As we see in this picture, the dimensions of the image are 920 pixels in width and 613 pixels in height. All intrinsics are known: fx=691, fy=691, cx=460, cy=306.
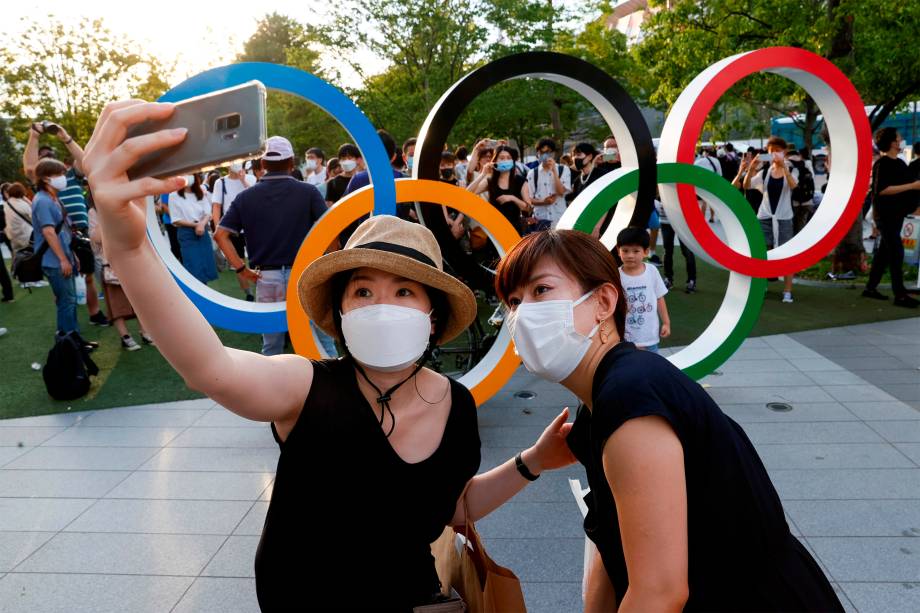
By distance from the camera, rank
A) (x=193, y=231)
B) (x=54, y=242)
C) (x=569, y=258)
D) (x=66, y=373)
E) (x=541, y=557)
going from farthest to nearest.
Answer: (x=193, y=231)
(x=54, y=242)
(x=66, y=373)
(x=541, y=557)
(x=569, y=258)

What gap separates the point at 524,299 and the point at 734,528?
2.45ft

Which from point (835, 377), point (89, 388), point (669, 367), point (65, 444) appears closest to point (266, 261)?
point (65, 444)

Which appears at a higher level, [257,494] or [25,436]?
[257,494]

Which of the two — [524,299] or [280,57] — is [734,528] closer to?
[524,299]

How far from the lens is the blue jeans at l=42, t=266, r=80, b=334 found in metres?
7.32

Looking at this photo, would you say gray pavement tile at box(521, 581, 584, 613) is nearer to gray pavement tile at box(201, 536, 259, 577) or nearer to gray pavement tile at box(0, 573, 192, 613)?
gray pavement tile at box(201, 536, 259, 577)

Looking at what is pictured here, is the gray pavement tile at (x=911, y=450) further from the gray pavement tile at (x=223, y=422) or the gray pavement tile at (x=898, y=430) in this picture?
the gray pavement tile at (x=223, y=422)

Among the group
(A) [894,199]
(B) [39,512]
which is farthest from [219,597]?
(A) [894,199]

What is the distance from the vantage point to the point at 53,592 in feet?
11.3

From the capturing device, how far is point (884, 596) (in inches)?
124

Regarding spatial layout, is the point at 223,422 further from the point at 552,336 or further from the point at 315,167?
the point at 315,167

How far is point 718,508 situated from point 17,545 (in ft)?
13.1

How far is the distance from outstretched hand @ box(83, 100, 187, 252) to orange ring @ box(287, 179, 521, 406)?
11.9ft

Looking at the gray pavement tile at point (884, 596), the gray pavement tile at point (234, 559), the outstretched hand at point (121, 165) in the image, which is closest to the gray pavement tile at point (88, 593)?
the gray pavement tile at point (234, 559)
